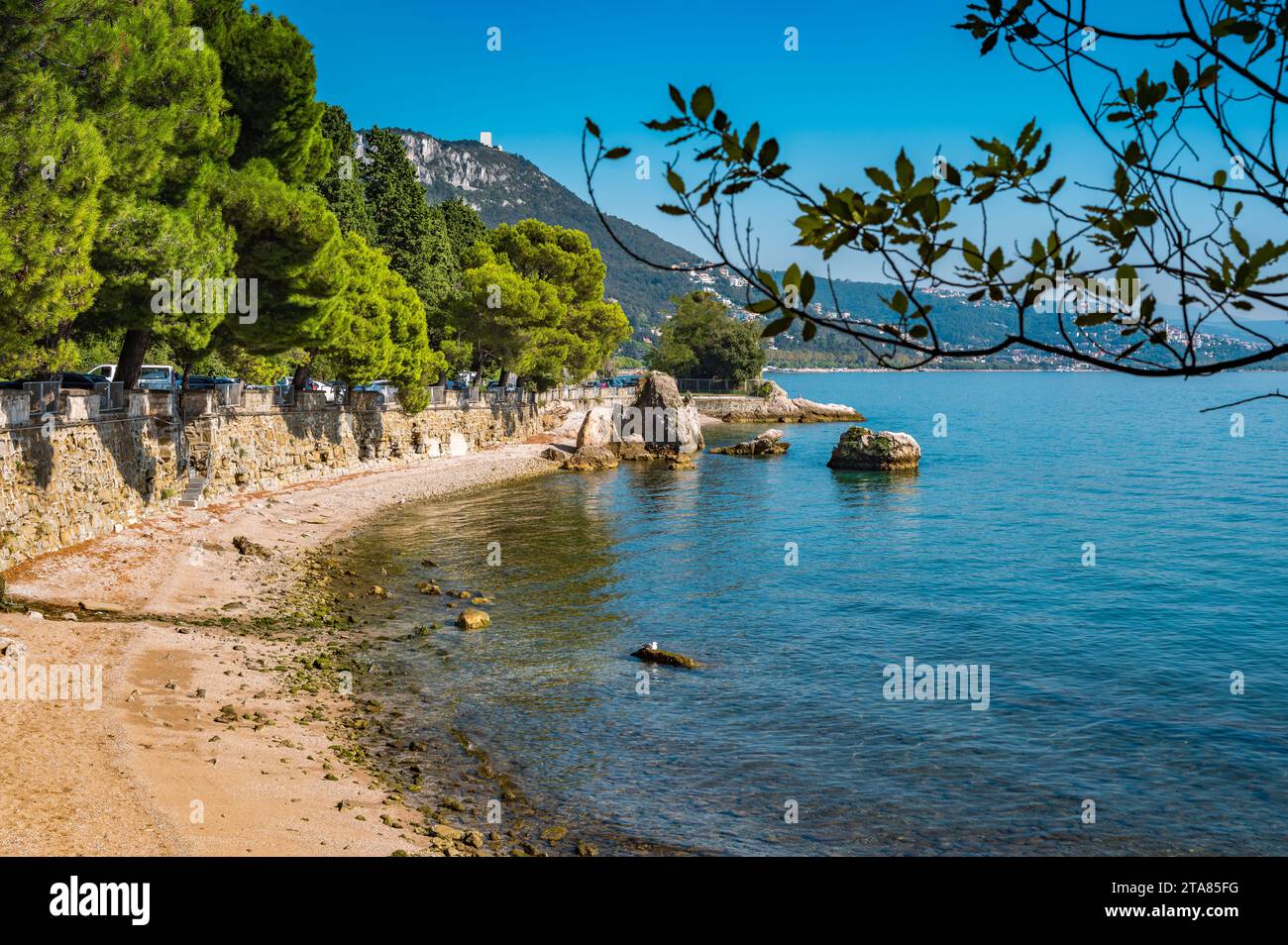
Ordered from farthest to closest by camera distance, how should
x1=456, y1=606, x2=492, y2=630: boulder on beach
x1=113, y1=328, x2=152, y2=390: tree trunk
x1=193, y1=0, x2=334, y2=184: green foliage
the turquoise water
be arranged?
x1=193, y1=0, x2=334, y2=184: green foliage
x1=113, y1=328, x2=152, y2=390: tree trunk
x1=456, y1=606, x2=492, y2=630: boulder on beach
the turquoise water

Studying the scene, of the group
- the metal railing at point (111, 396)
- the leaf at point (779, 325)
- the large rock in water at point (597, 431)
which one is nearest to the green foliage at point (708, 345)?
the large rock in water at point (597, 431)

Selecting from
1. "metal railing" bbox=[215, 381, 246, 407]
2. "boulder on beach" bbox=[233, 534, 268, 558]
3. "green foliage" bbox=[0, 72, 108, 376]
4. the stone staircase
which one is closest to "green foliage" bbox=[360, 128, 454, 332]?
"metal railing" bbox=[215, 381, 246, 407]

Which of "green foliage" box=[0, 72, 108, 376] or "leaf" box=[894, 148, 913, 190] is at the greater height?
"green foliage" box=[0, 72, 108, 376]

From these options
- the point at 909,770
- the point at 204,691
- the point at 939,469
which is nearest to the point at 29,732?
the point at 204,691

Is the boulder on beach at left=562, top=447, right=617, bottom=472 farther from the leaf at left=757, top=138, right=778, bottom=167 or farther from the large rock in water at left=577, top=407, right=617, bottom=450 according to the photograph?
the leaf at left=757, top=138, right=778, bottom=167

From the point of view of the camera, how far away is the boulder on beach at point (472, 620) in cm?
2459

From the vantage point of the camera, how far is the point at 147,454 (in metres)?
30.8

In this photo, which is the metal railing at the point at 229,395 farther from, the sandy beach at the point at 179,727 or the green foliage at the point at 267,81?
the sandy beach at the point at 179,727

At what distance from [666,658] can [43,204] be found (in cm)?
1608

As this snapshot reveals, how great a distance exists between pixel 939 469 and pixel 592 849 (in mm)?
57276

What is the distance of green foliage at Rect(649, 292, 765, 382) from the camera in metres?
129

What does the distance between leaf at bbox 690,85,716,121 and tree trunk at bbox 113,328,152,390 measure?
30191 mm

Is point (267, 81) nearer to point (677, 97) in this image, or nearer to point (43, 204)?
point (43, 204)

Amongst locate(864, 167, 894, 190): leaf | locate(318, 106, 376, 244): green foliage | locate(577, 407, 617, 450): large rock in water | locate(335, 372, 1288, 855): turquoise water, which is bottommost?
locate(335, 372, 1288, 855): turquoise water
